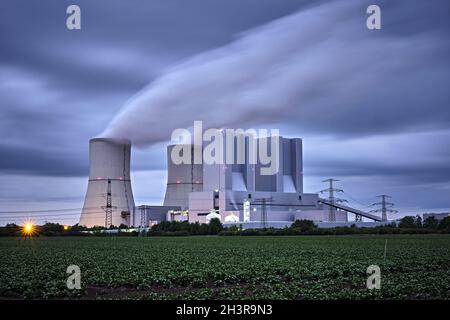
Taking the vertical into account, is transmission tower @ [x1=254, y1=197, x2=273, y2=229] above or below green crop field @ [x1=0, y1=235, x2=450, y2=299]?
above

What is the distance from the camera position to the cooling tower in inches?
2662

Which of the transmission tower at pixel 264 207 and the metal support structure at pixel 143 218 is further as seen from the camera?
the metal support structure at pixel 143 218

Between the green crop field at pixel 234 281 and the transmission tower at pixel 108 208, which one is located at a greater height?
the transmission tower at pixel 108 208

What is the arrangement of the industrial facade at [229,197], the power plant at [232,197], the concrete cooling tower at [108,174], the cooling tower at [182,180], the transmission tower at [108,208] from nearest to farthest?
the concrete cooling tower at [108,174] < the transmission tower at [108,208] < the industrial facade at [229,197] < the power plant at [232,197] < the cooling tower at [182,180]

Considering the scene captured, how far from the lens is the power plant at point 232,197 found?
6619 centimetres

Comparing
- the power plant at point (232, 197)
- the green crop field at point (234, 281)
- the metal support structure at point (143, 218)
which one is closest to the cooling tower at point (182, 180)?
the power plant at point (232, 197)

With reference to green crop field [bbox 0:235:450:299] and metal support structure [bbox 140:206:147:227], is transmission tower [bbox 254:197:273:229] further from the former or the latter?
green crop field [bbox 0:235:450:299]

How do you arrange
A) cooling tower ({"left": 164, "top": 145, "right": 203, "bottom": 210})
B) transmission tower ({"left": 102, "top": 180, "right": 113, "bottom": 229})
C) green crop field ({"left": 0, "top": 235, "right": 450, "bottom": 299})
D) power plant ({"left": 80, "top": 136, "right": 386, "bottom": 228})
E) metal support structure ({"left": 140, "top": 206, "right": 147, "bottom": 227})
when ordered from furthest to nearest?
1. metal support structure ({"left": 140, "top": 206, "right": 147, "bottom": 227})
2. cooling tower ({"left": 164, "top": 145, "right": 203, "bottom": 210})
3. power plant ({"left": 80, "top": 136, "right": 386, "bottom": 228})
4. transmission tower ({"left": 102, "top": 180, "right": 113, "bottom": 229})
5. green crop field ({"left": 0, "top": 235, "right": 450, "bottom": 299})

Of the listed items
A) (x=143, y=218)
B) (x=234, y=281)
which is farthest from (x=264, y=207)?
(x=234, y=281)

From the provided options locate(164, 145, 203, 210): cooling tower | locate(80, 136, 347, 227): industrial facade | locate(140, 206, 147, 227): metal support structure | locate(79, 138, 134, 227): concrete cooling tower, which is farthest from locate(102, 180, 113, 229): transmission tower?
locate(164, 145, 203, 210): cooling tower

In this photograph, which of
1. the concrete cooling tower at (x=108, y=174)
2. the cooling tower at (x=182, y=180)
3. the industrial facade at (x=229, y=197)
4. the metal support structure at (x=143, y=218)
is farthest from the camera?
the metal support structure at (x=143, y=218)

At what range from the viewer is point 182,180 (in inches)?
2756

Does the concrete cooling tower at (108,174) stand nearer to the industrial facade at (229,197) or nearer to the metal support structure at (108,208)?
the metal support structure at (108,208)
